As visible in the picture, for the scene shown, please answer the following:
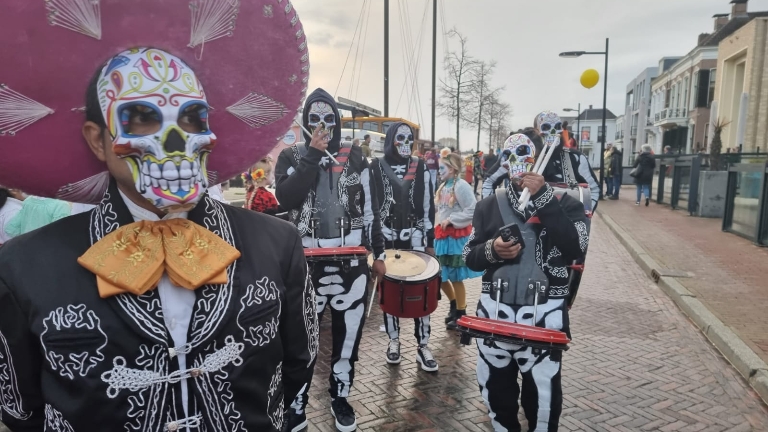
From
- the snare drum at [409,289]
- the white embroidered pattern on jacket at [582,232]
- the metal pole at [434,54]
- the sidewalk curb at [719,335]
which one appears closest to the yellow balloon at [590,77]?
the metal pole at [434,54]

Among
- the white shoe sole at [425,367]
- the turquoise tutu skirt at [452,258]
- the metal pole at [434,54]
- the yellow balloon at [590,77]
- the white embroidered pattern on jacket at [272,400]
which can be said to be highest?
the metal pole at [434,54]

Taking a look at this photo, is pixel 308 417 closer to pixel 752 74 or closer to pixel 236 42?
pixel 236 42

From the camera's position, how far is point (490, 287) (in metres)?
3.04

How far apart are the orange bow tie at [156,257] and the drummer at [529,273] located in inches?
70.9

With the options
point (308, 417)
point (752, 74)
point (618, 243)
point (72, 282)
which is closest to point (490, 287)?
point (308, 417)

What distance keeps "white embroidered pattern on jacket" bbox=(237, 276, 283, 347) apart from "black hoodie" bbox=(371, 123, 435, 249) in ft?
12.1

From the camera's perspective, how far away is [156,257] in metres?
1.38

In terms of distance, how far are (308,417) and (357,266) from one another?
1267mm

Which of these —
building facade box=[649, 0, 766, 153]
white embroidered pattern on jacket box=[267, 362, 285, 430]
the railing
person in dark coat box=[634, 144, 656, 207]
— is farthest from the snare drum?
building facade box=[649, 0, 766, 153]

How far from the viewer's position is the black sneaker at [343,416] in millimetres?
3564

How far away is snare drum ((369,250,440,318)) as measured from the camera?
415 centimetres

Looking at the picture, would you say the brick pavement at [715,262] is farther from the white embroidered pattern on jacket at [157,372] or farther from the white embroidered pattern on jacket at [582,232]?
the white embroidered pattern on jacket at [157,372]

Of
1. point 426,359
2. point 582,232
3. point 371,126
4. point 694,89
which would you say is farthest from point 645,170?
point 694,89

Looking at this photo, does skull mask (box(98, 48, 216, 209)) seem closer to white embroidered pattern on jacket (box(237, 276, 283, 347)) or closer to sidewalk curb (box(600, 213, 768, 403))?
white embroidered pattern on jacket (box(237, 276, 283, 347))
